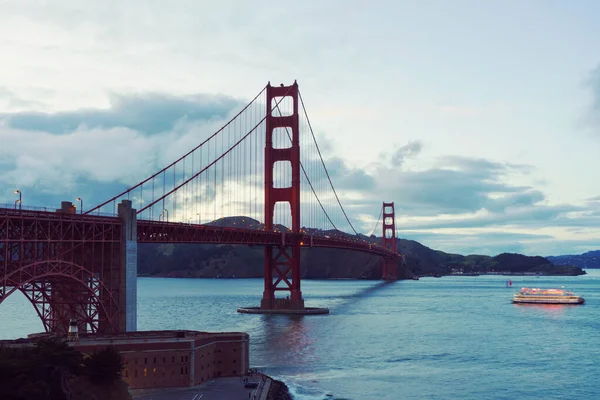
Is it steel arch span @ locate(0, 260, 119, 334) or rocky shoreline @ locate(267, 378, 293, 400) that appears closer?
rocky shoreline @ locate(267, 378, 293, 400)

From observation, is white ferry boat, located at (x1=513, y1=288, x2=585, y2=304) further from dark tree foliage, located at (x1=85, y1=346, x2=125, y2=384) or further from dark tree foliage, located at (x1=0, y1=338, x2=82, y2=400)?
dark tree foliage, located at (x1=0, y1=338, x2=82, y2=400)

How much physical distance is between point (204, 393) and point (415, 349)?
101 feet

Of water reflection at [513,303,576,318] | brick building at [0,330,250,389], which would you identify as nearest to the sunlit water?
water reflection at [513,303,576,318]

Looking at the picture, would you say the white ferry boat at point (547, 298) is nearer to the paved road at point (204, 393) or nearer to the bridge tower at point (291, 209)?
the bridge tower at point (291, 209)

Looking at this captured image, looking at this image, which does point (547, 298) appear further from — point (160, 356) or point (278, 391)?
point (160, 356)

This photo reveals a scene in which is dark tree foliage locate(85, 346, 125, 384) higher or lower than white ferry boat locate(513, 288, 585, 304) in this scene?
higher

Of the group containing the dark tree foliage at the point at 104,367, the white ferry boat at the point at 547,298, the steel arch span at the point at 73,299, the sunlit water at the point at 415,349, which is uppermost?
the steel arch span at the point at 73,299

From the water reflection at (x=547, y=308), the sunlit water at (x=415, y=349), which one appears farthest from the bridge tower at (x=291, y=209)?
the water reflection at (x=547, y=308)

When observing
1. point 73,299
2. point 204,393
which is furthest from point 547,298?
point 204,393

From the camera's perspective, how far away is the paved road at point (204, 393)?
3712 cm

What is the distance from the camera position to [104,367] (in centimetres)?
3469

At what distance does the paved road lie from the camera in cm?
3712

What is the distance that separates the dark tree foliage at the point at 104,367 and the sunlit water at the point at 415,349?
12.0 metres

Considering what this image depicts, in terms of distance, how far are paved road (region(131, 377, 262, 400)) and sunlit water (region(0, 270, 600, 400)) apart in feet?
14.9
